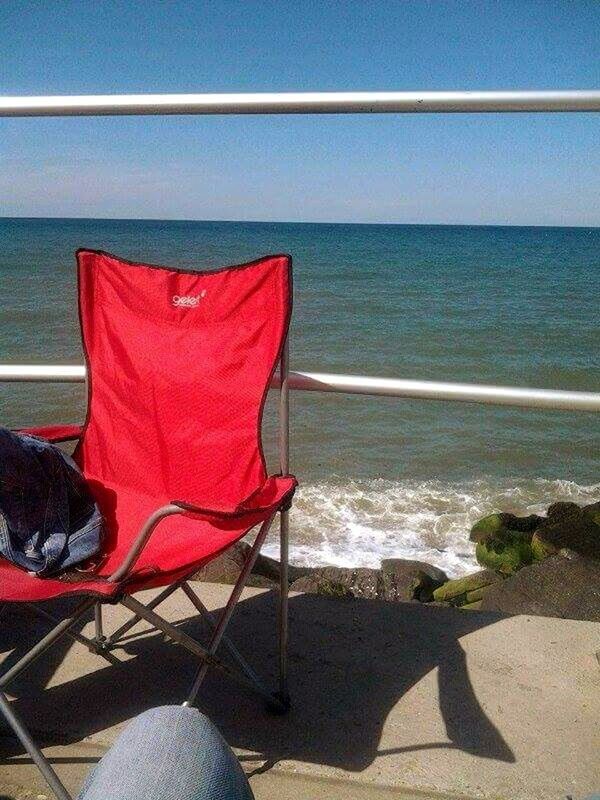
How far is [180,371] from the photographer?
86.2 inches

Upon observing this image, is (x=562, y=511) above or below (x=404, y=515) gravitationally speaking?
above

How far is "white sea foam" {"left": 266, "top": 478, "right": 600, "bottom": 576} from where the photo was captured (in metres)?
6.86

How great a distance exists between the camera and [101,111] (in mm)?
2066

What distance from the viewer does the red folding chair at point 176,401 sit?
2027mm

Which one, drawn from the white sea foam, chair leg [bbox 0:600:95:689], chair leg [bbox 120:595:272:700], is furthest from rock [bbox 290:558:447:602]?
chair leg [bbox 0:600:95:689]

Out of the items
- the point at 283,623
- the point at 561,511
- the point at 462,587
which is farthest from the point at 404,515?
the point at 283,623

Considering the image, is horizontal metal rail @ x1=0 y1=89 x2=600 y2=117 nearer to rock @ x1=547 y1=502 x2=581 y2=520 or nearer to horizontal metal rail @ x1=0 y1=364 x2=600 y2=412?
horizontal metal rail @ x1=0 y1=364 x2=600 y2=412

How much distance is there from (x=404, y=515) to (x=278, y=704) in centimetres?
617

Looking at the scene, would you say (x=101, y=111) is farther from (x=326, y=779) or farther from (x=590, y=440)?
(x=590, y=440)

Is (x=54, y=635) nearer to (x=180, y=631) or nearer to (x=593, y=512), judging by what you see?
(x=180, y=631)

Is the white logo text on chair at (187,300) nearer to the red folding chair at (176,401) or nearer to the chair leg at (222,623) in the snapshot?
the red folding chair at (176,401)

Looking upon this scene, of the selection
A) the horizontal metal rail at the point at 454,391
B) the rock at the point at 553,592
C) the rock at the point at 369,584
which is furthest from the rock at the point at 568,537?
the horizontal metal rail at the point at 454,391

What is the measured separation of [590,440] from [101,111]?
1014cm

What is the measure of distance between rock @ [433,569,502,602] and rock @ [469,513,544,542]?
1672 millimetres
